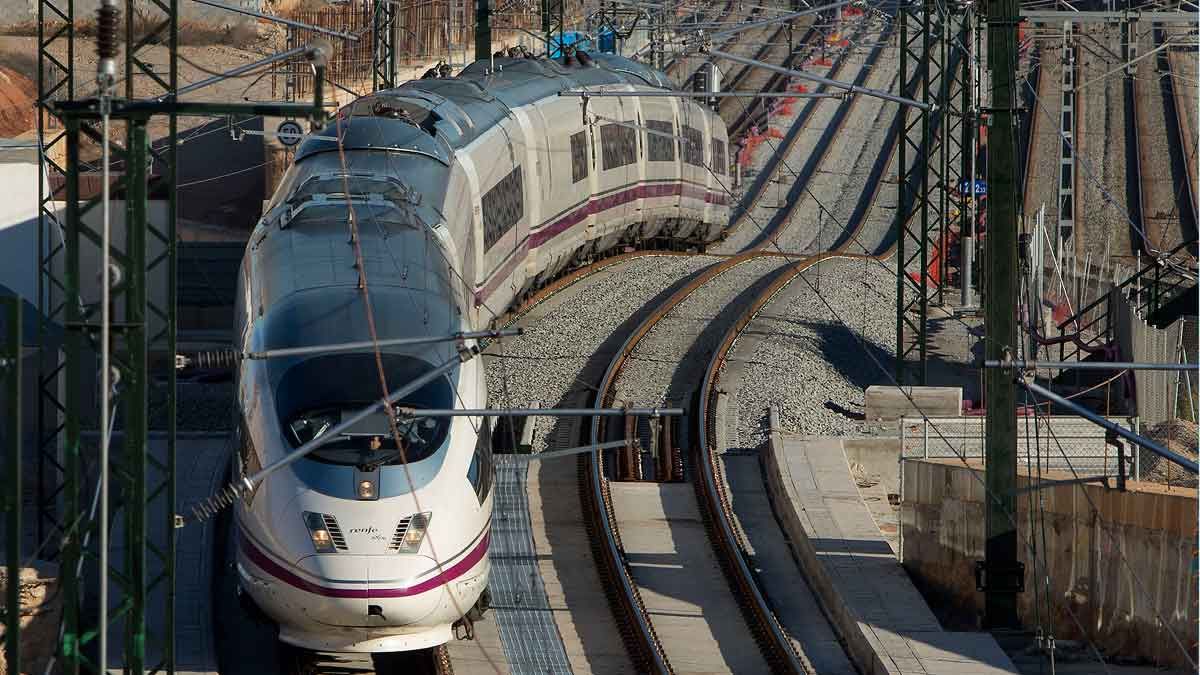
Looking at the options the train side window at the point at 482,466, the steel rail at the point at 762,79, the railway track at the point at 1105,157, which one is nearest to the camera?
the train side window at the point at 482,466

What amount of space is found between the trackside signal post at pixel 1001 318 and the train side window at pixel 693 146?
2289 cm

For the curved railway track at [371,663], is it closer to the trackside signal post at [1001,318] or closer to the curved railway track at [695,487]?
the curved railway track at [695,487]

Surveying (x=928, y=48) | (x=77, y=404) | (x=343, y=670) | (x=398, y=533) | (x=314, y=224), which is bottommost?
(x=343, y=670)

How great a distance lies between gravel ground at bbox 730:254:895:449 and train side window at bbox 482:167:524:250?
4.65 m

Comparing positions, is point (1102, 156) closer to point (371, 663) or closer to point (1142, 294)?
point (1142, 294)

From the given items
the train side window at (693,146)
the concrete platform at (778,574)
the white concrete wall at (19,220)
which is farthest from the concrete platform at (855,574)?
the train side window at (693,146)

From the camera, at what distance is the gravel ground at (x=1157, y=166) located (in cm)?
5900

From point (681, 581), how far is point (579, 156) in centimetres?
1445

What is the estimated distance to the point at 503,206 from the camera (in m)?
30.3

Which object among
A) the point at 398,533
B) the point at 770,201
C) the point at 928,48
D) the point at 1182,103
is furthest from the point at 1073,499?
the point at 1182,103

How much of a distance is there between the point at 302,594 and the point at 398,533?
3.29ft

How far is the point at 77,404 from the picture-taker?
48.3ft

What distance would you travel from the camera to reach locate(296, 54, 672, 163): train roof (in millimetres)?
26234

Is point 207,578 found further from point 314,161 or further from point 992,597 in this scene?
point 992,597
